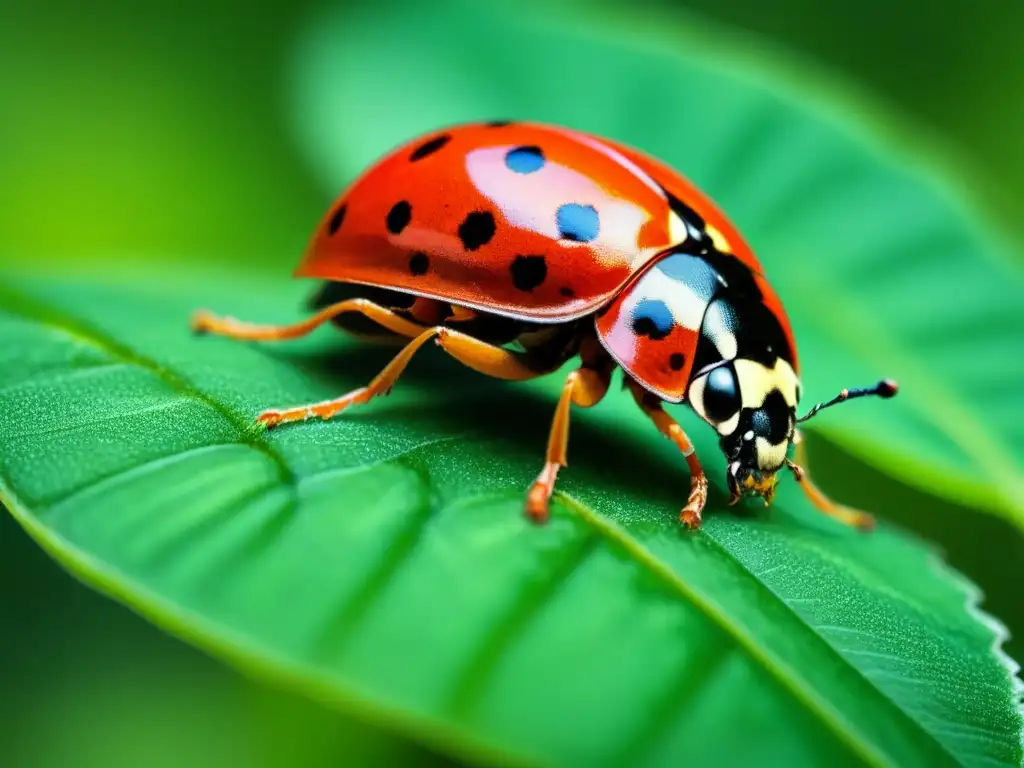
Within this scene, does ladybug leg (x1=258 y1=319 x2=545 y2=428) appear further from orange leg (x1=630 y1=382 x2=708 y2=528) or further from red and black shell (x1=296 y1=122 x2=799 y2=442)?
orange leg (x1=630 y1=382 x2=708 y2=528)

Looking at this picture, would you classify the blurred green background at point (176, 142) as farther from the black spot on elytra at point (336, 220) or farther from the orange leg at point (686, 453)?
the orange leg at point (686, 453)

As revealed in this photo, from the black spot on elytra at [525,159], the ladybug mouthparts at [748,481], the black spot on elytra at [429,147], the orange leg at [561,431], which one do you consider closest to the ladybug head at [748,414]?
the ladybug mouthparts at [748,481]

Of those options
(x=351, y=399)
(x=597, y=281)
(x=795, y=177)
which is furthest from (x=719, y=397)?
(x=795, y=177)

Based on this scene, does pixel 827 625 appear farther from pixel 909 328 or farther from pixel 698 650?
pixel 909 328

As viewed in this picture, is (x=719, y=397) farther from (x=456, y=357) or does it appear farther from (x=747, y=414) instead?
(x=456, y=357)

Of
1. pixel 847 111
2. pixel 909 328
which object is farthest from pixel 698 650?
pixel 847 111
